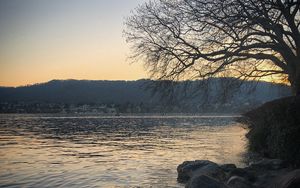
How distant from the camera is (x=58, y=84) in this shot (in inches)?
6181

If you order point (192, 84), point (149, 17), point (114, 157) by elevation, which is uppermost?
point (149, 17)

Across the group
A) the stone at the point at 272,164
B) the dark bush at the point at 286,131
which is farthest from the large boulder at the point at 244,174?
the dark bush at the point at 286,131

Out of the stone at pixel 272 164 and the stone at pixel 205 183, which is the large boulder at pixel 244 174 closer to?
the stone at pixel 272 164

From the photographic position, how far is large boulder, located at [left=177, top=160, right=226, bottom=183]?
15018 mm

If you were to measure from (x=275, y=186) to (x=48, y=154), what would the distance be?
1836cm

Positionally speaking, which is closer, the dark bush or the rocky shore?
the rocky shore

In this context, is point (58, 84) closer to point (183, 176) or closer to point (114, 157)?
point (114, 157)

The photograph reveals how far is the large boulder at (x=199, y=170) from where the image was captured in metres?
15.0

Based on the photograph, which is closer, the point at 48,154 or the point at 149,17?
the point at 149,17

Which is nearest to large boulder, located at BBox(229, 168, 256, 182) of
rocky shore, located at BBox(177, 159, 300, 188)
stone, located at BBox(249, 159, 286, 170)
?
rocky shore, located at BBox(177, 159, 300, 188)

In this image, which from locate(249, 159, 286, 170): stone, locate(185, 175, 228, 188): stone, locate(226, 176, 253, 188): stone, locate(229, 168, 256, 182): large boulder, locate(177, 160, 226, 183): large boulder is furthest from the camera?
locate(177, 160, 226, 183): large boulder

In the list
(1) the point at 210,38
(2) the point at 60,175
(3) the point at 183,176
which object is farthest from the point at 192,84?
(2) the point at 60,175

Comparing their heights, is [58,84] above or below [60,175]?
above

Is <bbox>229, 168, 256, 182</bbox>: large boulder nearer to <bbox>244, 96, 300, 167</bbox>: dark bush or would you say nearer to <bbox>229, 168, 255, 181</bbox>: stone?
<bbox>229, 168, 255, 181</bbox>: stone
